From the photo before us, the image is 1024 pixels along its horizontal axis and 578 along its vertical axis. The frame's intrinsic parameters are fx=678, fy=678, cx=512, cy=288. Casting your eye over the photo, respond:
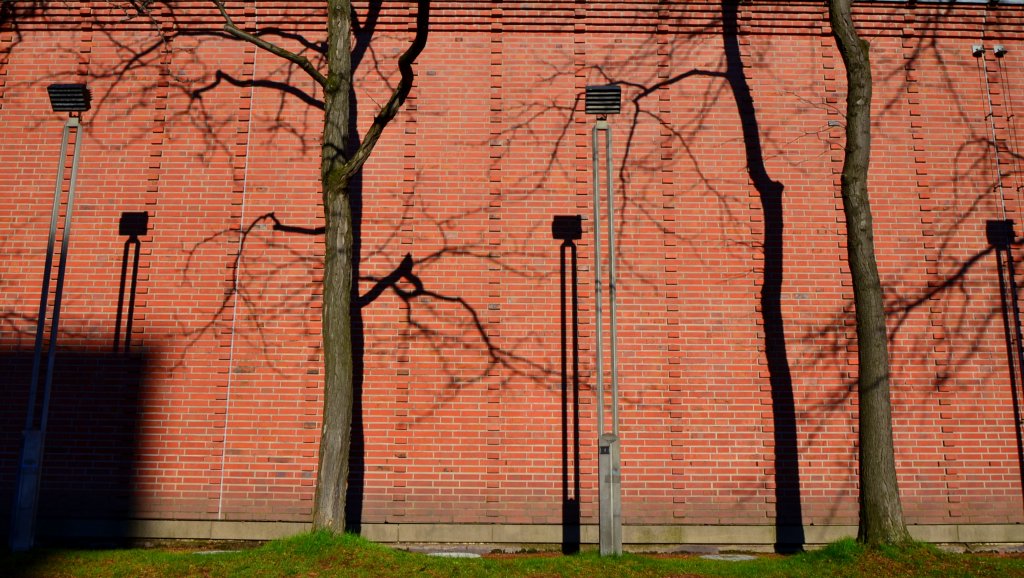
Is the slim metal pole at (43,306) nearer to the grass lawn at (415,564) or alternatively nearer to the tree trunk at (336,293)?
the grass lawn at (415,564)

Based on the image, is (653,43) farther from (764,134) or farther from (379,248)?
(379,248)

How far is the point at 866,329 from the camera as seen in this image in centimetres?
769

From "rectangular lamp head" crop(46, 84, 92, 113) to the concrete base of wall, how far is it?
5.32m

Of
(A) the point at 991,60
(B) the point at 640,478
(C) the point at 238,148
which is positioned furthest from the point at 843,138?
(C) the point at 238,148

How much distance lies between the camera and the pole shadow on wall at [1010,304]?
366 inches

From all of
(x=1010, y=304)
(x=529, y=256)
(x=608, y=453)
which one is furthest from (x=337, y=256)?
(x=1010, y=304)

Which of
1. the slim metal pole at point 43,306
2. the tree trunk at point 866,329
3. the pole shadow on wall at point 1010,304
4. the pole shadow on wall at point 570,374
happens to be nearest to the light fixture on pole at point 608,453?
the pole shadow on wall at point 570,374

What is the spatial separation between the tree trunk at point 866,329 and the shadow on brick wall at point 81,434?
9.11m

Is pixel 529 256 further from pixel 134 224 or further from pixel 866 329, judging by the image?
pixel 134 224

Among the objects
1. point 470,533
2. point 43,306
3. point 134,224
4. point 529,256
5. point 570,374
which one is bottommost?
point 470,533

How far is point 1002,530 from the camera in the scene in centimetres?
898

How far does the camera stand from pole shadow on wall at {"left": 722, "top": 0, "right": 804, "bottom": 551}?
29.4ft

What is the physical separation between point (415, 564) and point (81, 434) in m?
5.41

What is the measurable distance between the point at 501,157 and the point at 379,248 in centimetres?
217
